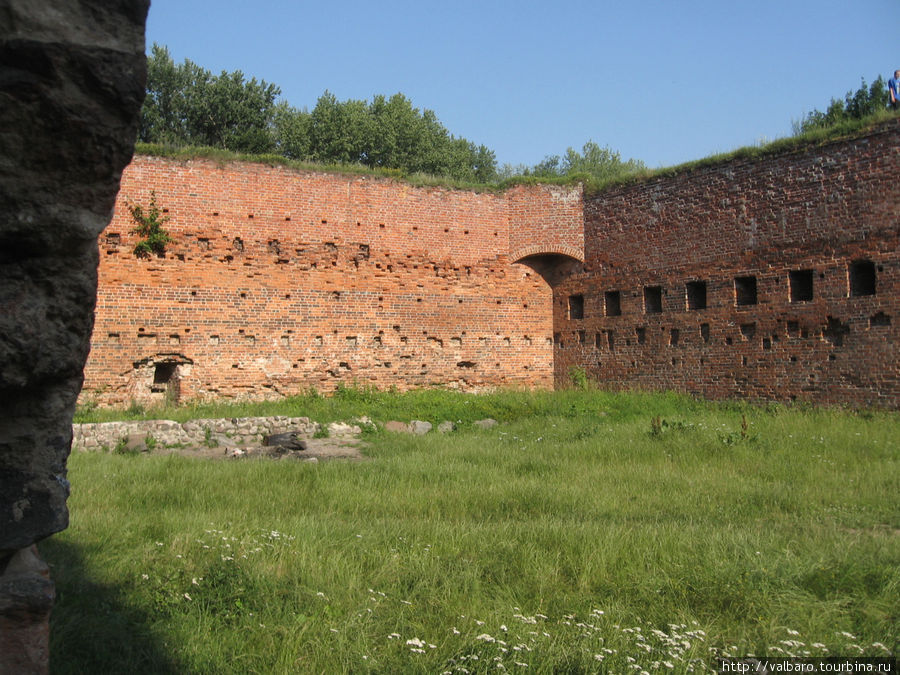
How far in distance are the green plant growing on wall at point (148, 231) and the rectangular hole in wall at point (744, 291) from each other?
10.6m

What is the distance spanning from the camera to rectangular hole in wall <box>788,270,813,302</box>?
40.9 feet

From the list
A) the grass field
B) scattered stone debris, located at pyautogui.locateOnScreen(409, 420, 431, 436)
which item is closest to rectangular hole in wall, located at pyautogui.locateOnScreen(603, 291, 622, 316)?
scattered stone debris, located at pyautogui.locateOnScreen(409, 420, 431, 436)

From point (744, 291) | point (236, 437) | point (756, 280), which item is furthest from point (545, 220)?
point (236, 437)

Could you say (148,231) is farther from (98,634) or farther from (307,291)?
(98,634)

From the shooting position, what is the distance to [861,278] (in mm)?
11766

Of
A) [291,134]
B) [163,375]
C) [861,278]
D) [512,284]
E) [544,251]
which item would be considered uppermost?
[291,134]

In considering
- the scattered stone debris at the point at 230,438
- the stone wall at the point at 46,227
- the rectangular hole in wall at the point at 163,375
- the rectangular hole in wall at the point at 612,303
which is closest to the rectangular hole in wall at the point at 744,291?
the rectangular hole in wall at the point at 612,303

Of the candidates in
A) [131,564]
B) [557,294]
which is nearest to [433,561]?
[131,564]

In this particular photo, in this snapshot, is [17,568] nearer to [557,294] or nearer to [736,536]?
[736,536]

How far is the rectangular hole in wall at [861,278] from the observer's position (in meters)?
11.7

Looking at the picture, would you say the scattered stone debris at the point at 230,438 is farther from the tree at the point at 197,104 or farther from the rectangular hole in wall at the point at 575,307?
the tree at the point at 197,104

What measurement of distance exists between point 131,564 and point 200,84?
2937cm

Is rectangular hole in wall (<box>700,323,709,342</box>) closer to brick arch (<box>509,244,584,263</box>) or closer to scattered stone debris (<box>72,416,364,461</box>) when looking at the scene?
brick arch (<box>509,244,584,263</box>)

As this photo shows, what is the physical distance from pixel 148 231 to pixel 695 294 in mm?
10414
